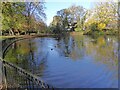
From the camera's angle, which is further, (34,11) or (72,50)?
(34,11)

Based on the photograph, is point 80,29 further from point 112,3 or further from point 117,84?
point 117,84

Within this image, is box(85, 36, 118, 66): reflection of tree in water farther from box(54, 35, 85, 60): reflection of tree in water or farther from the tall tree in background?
the tall tree in background

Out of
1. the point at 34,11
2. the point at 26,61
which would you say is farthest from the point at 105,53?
the point at 34,11

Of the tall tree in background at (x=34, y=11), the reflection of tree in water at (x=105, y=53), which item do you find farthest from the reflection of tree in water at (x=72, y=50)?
the tall tree in background at (x=34, y=11)

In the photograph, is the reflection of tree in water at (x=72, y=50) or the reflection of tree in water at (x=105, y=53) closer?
the reflection of tree in water at (x=105, y=53)

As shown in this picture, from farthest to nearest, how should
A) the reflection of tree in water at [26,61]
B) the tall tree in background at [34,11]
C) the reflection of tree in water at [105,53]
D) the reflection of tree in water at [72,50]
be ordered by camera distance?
the tall tree in background at [34,11] → the reflection of tree in water at [72,50] → the reflection of tree in water at [105,53] → the reflection of tree in water at [26,61]

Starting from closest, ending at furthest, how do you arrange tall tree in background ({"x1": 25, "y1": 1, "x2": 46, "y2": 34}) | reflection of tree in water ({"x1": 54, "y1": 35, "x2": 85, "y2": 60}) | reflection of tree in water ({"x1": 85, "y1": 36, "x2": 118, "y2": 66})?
reflection of tree in water ({"x1": 85, "y1": 36, "x2": 118, "y2": 66}), reflection of tree in water ({"x1": 54, "y1": 35, "x2": 85, "y2": 60}), tall tree in background ({"x1": 25, "y1": 1, "x2": 46, "y2": 34})

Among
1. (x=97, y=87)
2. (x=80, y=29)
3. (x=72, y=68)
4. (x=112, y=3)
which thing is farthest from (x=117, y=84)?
(x=80, y=29)

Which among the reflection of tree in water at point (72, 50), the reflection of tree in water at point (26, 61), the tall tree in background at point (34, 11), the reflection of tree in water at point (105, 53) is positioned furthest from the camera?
the tall tree in background at point (34, 11)

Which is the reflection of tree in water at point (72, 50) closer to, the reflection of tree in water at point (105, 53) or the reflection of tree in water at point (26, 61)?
the reflection of tree in water at point (105, 53)

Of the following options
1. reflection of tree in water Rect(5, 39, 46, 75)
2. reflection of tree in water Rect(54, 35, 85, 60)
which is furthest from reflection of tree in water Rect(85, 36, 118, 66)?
reflection of tree in water Rect(5, 39, 46, 75)

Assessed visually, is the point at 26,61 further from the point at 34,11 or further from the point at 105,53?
the point at 34,11

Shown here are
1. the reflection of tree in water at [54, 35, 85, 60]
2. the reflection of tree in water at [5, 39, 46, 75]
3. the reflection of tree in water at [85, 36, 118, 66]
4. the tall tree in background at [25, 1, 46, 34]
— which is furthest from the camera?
the tall tree in background at [25, 1, 46, 34]

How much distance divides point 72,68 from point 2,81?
6.58m
